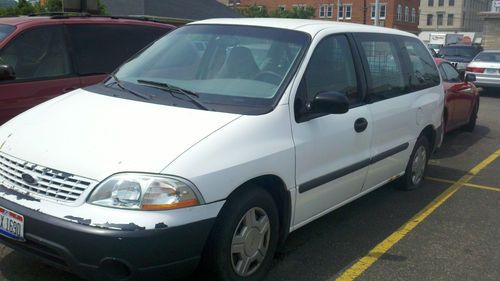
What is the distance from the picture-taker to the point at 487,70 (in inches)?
621

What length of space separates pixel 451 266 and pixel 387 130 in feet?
4.36

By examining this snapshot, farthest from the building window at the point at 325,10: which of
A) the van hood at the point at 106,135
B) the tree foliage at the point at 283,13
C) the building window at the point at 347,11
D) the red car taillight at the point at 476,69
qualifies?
the van hood at the point at 106,135

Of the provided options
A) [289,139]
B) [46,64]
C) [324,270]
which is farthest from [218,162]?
[46,64]

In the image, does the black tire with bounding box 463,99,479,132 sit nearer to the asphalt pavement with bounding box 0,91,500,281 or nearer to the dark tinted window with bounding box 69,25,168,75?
the asphalt pavement with bounding box 0,91,500,281

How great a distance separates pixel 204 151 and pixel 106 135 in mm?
605

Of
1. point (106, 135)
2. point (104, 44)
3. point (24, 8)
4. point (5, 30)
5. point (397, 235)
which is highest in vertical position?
point (24, 8)

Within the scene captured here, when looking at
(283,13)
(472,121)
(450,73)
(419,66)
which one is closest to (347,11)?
(283,13)

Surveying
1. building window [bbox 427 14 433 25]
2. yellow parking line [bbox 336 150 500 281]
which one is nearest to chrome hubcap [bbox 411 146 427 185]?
yellow parking line [bbox 336 150 500 281]

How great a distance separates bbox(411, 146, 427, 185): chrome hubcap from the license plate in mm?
4100

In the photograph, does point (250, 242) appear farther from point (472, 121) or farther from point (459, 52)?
point (459, 52)

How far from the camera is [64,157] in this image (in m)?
2.95

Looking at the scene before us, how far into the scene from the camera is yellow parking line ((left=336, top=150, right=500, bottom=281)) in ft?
12.5

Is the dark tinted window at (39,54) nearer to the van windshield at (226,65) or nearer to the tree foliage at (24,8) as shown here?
the van windshield at (226,65)

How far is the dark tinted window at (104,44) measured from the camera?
5.83 m
